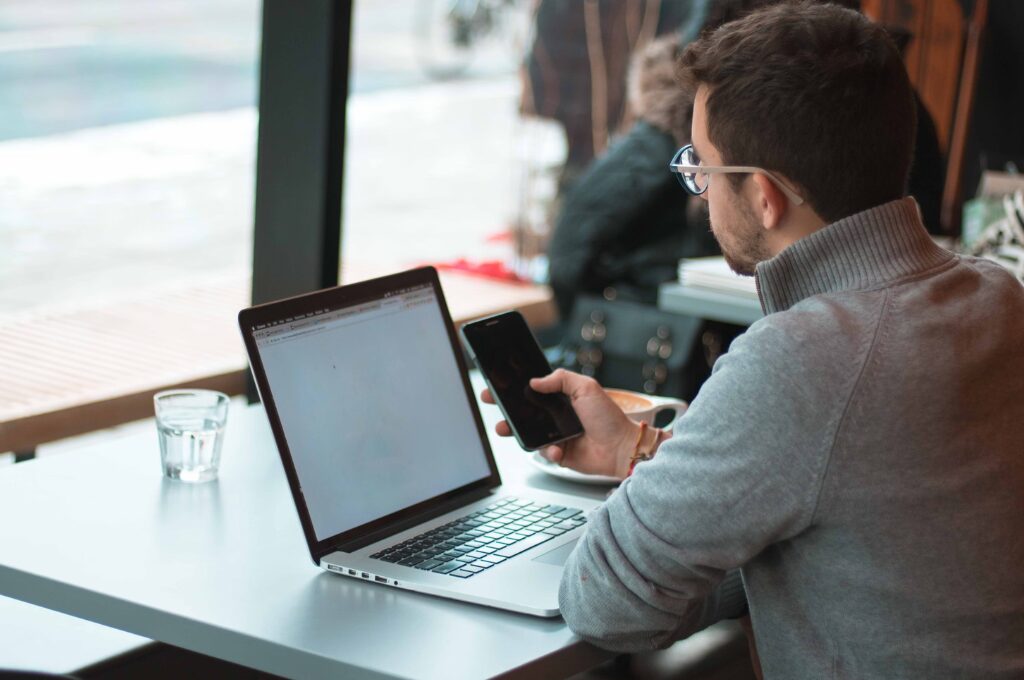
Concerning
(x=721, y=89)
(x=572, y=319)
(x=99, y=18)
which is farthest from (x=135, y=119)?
(x=721, y=89)

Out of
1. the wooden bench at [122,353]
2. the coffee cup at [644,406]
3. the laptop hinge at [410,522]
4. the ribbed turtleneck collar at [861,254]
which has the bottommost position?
the wooden bench at [122,353]

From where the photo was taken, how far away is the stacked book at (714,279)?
10.3ft

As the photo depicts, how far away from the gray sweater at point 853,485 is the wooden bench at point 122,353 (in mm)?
1654

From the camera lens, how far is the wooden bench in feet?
8.91

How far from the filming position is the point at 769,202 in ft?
4.58

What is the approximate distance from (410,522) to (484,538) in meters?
0.10

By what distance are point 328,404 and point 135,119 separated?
4878mm

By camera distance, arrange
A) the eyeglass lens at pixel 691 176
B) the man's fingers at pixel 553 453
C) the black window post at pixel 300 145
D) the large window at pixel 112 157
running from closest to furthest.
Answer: the eyeglass lens at pixel 691 176
the man's fingers at pixel 553 453
the black window post at pixel 300 145
the large window at pixel 112 157

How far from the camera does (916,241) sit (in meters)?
1.38

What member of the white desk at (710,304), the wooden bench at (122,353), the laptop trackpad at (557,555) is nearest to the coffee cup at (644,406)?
the laptop trackpad at (557,555)

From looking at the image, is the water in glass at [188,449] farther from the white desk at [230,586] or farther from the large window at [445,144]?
the large window at [445,144]

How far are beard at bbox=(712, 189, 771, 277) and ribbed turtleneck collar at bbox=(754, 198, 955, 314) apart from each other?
45mm

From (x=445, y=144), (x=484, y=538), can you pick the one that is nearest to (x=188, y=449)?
(x=484, y=538)

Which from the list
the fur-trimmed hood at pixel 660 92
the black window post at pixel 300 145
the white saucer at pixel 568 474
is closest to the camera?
the white saucer at pixel 568 474
